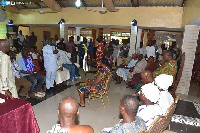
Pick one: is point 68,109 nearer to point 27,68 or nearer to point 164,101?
point 164,101

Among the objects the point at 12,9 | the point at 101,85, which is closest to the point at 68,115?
the point at 101,85

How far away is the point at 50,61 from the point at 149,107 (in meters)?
3.48

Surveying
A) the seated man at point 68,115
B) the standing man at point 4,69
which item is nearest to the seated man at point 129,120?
the seated man at point 68,115

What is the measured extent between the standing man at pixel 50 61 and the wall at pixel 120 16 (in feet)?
13.7

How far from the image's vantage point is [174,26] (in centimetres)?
730

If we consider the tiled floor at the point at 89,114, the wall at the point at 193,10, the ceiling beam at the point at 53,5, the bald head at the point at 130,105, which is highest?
the ceiling beam at the point at 53,5

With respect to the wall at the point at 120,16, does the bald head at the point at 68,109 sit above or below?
below

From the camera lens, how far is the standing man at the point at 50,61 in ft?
16.1

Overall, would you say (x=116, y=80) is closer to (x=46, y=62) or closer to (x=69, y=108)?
(x=46, y=62)

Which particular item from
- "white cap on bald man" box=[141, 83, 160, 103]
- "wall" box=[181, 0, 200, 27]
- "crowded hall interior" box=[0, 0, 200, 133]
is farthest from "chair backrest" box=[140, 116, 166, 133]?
"wall" box=[181, 0, 200, 27]

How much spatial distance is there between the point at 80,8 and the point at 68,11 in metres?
0.70

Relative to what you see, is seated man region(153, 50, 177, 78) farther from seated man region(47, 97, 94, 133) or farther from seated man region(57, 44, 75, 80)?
seated man region(57, 44, 75, 80)

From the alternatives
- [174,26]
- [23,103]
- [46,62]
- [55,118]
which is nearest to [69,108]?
[23,103]

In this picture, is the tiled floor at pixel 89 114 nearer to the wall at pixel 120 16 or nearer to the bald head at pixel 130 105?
the bald head at pixel 130 105
